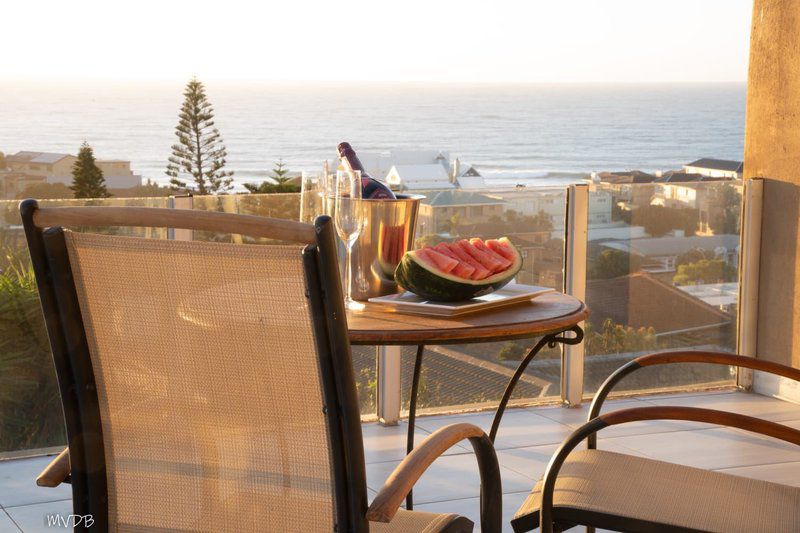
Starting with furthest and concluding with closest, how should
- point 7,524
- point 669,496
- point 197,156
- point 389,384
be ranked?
point 197,156
point 389,384
point 7,524
point 669,496

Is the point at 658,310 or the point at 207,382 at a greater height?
the point at 207,382

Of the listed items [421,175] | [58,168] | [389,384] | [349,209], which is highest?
[349,209]

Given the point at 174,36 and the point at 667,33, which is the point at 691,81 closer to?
the point at 667,33

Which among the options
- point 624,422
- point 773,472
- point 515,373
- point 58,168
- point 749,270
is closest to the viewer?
point 624,422

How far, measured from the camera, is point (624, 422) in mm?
1805

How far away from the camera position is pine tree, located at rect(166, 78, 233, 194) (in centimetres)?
3416

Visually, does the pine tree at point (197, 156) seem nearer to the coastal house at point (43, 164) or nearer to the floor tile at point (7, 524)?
the coastal house at point (43, 164)

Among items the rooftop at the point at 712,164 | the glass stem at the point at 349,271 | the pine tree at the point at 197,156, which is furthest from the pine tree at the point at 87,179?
the glass stem at the point at 349,271

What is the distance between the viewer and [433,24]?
41719 millimetres

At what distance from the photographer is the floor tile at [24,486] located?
10.6ft

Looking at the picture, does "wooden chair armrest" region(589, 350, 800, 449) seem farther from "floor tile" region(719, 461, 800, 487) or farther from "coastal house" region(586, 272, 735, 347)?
"coastal house" region(586, 272, 735, 347)

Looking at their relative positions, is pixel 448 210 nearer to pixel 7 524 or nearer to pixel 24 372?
pixel 24 372

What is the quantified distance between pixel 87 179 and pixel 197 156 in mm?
4440

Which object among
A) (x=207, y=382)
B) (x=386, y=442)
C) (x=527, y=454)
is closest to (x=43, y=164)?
(x=386, y=442)
